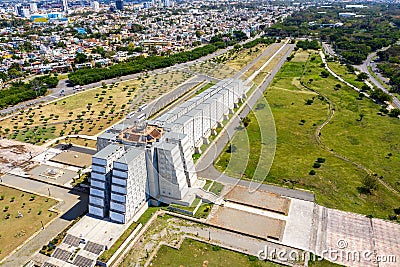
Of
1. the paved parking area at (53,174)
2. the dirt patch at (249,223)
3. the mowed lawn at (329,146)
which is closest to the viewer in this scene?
the dirt patch at (249,223)

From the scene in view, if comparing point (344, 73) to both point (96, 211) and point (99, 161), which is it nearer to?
point (99, 161)

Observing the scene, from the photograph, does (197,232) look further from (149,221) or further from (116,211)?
(116,211)

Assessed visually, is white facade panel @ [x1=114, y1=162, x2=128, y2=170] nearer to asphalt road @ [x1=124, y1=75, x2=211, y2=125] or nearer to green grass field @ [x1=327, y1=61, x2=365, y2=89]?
asphalt road @ [x1=124, y1=75, x2=211, y2=125]

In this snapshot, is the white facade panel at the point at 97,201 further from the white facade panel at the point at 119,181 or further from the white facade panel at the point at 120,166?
the white facade panel at the point at 120,166

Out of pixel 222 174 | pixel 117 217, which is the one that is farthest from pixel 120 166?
pixel 222 174

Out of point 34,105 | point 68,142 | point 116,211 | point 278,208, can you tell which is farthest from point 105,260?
point 34,105

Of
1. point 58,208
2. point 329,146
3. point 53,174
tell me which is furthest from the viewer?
point 329,146
